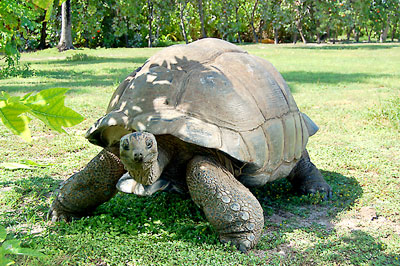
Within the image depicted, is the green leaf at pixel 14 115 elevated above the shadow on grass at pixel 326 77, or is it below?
above

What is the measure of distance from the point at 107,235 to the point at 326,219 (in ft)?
4.70

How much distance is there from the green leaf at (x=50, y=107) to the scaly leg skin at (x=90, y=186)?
1687 mm

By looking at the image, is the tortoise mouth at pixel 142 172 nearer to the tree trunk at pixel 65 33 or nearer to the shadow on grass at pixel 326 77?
the shadow on grass at pixel 326 77

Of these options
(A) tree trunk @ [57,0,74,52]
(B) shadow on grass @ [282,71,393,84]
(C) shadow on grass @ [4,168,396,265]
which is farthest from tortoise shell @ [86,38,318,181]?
(A) tree trunk @ [57,0,74,52]

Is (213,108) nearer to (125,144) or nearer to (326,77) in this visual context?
(125,144)

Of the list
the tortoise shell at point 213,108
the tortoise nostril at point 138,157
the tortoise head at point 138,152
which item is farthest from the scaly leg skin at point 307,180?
the tortoise nostril at point 138,157

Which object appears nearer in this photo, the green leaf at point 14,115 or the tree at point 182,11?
the green leaf at point 14,115

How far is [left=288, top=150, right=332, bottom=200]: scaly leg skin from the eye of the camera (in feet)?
10.6

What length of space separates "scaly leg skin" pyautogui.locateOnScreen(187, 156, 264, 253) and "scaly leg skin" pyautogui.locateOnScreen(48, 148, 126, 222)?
0.55 metres

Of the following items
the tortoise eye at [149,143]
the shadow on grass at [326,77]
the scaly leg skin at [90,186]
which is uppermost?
the tortoise eye at [149,143]

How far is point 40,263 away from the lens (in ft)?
6.73

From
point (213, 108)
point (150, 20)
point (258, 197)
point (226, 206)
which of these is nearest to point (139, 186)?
point (226, 206)

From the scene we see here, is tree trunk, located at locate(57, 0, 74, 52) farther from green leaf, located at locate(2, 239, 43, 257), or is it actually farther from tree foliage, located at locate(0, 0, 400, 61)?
green leaf, located at locate(2, 239, 43, 257)

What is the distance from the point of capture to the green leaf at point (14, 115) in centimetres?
87
